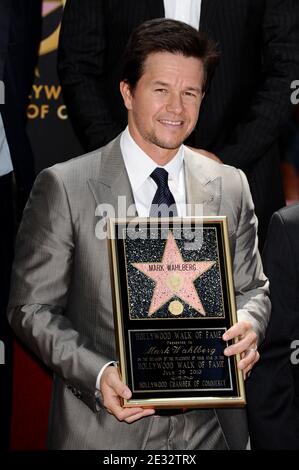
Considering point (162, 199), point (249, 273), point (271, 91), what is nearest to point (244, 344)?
point (249, 273)

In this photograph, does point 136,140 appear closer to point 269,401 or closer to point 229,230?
point 229,230

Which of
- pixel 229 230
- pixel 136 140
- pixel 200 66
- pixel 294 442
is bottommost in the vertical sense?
pixel 294 442

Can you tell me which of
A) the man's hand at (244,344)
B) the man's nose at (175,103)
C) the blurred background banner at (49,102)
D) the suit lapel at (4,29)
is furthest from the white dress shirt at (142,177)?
the blurred background banner at (49,102)

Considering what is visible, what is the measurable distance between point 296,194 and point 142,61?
2608 mm

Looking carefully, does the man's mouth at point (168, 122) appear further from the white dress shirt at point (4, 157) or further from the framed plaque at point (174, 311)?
the white dress shirt at point (4, 157)

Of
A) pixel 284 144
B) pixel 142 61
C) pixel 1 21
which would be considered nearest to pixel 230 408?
pixel 142 61

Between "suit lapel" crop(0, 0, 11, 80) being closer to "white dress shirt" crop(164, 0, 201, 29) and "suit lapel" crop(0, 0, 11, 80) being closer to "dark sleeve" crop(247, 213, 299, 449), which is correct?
"white dress shirt" crop(164, 0, 201, 29)

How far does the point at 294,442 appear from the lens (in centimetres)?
295

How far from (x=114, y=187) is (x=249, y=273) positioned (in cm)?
43

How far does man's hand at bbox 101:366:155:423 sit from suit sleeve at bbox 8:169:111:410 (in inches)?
2.2

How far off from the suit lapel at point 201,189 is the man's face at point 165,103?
7 centimetres

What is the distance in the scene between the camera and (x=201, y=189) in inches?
113

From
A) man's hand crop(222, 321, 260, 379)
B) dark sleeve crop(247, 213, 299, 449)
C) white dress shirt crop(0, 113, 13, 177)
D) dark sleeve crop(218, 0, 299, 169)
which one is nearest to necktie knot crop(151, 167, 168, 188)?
dark sleeve crop(247, 213, 299, 449)

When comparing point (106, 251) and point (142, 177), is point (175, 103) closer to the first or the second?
point (142, 177)
